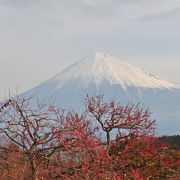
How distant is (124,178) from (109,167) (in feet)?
3.93

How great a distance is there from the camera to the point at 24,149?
1554cm

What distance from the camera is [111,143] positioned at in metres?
16.3

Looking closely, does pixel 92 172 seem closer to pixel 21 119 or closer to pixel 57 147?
pixel 57 147

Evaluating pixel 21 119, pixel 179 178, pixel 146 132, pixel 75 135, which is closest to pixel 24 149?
pixel 21 119

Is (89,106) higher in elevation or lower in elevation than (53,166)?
higher

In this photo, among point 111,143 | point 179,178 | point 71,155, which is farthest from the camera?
point 179,178

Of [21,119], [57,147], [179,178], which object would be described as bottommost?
[179,178]

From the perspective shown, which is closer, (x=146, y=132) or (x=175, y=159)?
(x=146, y=132)

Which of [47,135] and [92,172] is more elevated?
[47,135]

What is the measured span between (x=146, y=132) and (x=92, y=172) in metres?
3.37

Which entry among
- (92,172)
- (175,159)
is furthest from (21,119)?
(175,159)

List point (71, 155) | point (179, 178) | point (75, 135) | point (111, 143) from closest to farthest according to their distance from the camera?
1. point (75, 135)
2. point (71, 155)
3. point (111, 143)
4. point (179, 178)

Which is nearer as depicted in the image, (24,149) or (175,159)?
(24,149)

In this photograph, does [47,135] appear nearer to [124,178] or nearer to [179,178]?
[124,178]
